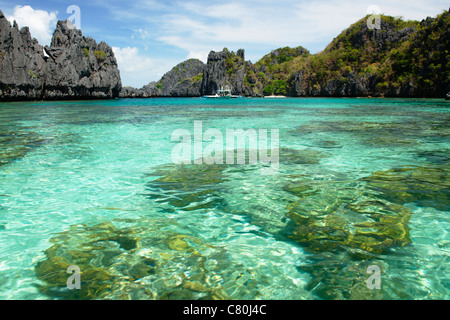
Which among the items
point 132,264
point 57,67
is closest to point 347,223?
point 132,264

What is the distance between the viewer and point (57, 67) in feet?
278

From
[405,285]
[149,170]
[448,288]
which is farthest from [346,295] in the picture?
[149,170]

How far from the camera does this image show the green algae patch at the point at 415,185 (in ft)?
18.7

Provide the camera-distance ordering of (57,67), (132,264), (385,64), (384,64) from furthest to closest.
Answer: (384,64) → (385,64) → (57,67) → (132,264)

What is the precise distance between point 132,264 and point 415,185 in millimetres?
6404

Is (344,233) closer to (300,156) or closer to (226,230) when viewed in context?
(226,230)

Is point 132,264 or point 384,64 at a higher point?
point 384,64

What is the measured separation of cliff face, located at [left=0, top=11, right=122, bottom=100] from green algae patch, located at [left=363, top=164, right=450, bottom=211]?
268 feet

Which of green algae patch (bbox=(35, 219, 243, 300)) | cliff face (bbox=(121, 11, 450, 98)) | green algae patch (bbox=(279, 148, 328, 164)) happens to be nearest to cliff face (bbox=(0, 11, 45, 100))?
cliff face (bbox=(121, 11, 450, 98))

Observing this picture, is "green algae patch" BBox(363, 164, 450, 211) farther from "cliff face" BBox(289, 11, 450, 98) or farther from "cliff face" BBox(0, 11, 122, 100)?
"cliff face" BBox(289, 11, 450, 98)
